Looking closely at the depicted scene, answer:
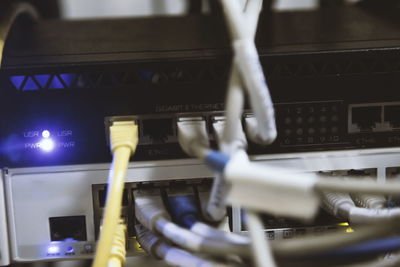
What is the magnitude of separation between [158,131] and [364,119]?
24 centimetres

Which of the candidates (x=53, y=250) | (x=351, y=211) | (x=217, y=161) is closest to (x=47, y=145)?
(x=53, y=250)

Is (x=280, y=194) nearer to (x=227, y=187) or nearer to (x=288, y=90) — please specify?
(x=227, y=187)

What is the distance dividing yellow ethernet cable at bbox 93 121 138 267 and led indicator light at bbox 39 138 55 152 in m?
0.08

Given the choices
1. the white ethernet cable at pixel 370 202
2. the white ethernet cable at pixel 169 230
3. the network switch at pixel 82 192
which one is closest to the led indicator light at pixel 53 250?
the network switch at pixel 82 192

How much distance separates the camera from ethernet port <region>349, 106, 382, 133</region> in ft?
1.63

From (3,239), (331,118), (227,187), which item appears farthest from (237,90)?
(3,239)

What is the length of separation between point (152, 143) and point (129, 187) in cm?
6

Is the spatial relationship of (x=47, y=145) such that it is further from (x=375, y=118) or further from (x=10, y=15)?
(x=375, y=118)

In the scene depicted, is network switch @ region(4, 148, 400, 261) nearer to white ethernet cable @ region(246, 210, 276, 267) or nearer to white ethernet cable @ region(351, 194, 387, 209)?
white ethernet cable @ region(351, 194, 387, 209)

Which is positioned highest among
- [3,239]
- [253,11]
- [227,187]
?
[253,11]

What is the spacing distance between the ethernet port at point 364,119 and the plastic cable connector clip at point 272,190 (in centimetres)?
21

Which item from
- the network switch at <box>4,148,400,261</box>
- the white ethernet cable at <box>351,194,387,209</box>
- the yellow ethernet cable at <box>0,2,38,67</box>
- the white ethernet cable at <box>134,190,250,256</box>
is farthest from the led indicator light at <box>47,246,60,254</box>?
the white ethernet cable at <box>351,194,387,209</box>

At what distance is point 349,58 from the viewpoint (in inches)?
18.2

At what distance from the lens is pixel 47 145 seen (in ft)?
1.56
